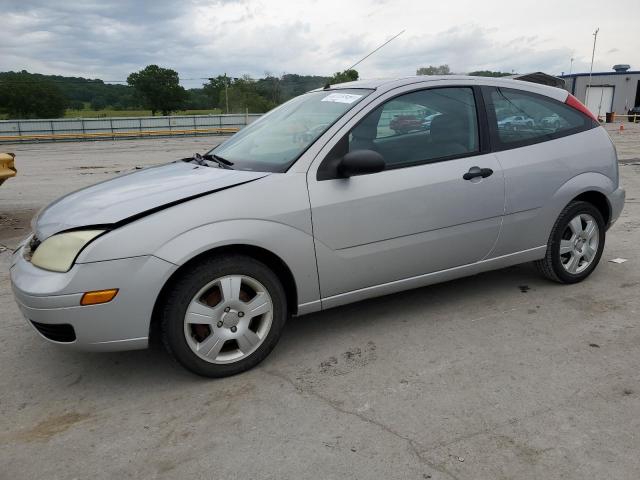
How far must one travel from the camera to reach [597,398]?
274 centimetres

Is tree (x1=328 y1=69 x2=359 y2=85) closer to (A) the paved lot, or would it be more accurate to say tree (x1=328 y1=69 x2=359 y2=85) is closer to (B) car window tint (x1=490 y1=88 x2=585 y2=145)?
(B) car window tint (x1=490 y1=88 x2=585 y2=145)

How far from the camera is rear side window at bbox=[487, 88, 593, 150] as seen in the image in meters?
3.84

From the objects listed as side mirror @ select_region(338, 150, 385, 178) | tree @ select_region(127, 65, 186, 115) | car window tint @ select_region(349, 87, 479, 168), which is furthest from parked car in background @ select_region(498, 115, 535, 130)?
tree @ select_region(127, 65, 186, 115)

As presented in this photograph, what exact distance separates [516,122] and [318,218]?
181 centimetres

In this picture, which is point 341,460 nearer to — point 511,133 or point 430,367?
point 430,367

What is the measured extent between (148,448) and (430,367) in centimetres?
158

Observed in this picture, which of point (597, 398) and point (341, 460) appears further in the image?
point (597, 398)

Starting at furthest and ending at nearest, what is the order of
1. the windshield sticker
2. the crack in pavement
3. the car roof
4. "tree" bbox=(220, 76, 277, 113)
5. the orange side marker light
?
1. "tree" bbox=(220, 76, 277, 113)
2. the car roof
3. the windshield sticker
4. the orange side marker light
5. the crack in pavement

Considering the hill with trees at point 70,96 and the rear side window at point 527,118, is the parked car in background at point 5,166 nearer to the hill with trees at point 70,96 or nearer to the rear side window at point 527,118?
the rear side window at point 527,118

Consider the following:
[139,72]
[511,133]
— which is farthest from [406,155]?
[139,72]

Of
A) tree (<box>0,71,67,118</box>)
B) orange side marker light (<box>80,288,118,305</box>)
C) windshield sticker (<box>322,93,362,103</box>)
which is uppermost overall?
tree (<box>0,71,67,118</box>)

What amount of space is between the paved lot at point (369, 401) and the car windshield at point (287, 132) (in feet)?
3.93

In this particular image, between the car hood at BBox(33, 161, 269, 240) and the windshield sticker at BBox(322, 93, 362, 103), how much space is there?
816mm

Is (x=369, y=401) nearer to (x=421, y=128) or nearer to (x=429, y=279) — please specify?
(x=429, y=279)
